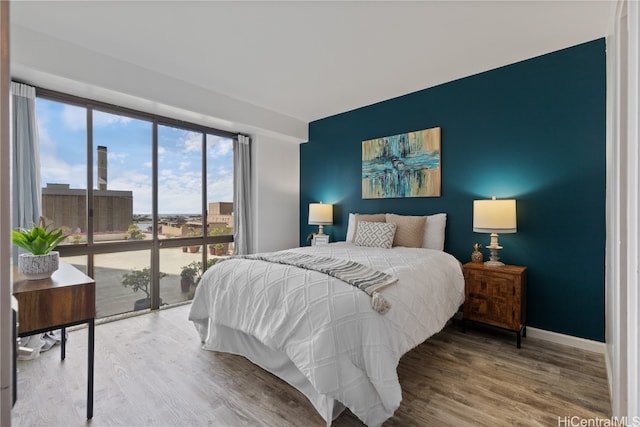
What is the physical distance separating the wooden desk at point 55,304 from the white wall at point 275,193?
292cm

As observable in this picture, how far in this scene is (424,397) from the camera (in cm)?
187

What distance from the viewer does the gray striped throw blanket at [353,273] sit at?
5.57ft

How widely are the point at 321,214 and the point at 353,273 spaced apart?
2.44m

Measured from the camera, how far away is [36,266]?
1.66 meters

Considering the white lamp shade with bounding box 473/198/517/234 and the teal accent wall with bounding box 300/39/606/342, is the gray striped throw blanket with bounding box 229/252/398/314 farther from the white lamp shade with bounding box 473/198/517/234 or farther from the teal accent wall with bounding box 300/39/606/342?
the teal accent wall with bounding box 300/39/606/342

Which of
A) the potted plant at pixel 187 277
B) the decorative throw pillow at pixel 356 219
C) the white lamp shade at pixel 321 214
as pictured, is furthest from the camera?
the white lamp shade at pixel 321 214

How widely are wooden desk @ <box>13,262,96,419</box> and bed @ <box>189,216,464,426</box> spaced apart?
85 centimetres

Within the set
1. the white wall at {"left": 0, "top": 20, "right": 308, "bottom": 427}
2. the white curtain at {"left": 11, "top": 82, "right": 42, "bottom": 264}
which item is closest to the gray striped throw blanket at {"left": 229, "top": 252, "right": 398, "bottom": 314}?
the white wall at {"left": 0, "top": 20, "right": 308, "bottom": 427}

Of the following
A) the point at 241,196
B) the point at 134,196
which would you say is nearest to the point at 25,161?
the point at 134,196

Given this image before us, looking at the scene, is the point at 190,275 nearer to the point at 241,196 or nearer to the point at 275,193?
the point at 241,196

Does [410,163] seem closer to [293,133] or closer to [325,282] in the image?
[293,133]

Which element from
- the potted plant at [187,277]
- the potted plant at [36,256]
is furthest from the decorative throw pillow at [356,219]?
the potted plant at [36,256]

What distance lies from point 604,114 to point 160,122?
4.56 metres

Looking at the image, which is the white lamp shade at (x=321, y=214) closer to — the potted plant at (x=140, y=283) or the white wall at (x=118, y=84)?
the white wall at (x=118, y=84)
